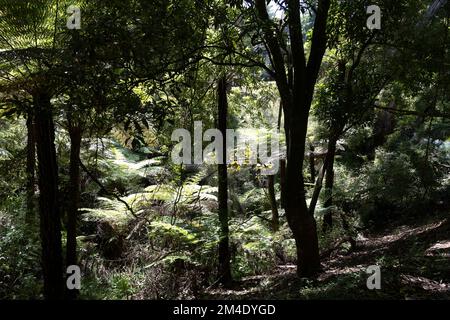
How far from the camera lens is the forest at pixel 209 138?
3.92 m

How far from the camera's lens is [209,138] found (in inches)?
314

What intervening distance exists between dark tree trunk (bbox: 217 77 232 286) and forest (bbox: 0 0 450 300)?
0.07ft

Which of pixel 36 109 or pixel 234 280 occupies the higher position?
pixel 36 109

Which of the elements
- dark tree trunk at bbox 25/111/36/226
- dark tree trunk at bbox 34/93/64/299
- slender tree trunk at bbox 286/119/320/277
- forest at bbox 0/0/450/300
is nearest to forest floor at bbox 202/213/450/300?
forest at bbox 0/0/450/300

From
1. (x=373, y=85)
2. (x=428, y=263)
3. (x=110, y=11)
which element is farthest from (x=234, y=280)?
(x=110, y=11)

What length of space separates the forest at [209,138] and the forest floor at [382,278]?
0.03 metres

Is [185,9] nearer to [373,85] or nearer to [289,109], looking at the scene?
[289,109]

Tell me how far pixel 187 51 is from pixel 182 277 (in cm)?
389

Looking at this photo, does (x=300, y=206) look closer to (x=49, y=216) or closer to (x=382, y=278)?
(x=382, y=278)

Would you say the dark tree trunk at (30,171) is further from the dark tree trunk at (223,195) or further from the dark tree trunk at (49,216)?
the dark tree trunk at (223,195)

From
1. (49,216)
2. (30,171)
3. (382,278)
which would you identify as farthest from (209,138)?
(382,278)

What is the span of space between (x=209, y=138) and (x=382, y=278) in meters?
4.21

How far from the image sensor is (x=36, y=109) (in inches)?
158

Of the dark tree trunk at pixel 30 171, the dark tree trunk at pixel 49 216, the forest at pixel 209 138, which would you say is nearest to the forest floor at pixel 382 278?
the forest at pixel 209 138
